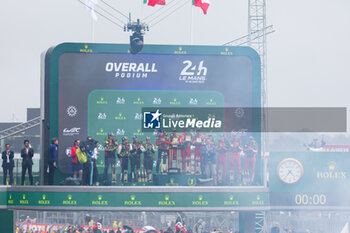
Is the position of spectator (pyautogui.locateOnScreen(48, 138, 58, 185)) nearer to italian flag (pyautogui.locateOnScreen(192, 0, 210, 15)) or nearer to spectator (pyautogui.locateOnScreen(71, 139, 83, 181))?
spectator (pyautogui.locateOnScreen(71, 139, 83, 181))

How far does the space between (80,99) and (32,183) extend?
2.98 meters

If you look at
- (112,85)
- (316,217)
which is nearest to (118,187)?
(112,85)

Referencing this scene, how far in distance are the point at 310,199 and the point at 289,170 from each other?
1102 millimetres

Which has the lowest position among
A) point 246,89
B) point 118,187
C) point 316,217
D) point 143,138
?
point 316,217

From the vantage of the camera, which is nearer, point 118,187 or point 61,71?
point 118,187

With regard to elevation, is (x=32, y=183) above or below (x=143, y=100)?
below

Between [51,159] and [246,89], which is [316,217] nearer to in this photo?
[246,89]

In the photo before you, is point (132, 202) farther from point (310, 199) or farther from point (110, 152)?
point (310, 199)

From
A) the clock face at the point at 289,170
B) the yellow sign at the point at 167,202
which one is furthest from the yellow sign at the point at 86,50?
the clock face at the point at 289,170

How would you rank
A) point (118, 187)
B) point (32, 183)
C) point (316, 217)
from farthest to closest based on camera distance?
1. point (316, 217)
2. point (32, 183)
3. point (118, 187)

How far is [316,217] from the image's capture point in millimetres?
32594

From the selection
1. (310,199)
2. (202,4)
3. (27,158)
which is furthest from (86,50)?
(310,199)

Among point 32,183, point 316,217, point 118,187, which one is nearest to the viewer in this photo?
point 118,187

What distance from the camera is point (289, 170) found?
62.2 feet
